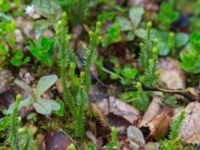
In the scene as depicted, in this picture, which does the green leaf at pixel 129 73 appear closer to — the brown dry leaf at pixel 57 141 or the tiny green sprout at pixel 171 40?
the tiny green sprout at pixel 171 40

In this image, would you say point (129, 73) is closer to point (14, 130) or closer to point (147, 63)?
point (147, 63)

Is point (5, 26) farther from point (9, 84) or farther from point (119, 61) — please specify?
point (119, 61)

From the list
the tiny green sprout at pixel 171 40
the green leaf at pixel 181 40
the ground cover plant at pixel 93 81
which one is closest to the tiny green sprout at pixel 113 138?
the ground cover plant at pixel 93 81

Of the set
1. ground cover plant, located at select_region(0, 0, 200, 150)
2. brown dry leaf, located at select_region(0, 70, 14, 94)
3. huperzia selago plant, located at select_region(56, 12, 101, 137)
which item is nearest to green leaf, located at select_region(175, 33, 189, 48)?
ground cover plant, located at select_region(0, 0, 200, 150)

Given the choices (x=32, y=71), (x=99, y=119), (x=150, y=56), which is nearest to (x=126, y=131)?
(x=99, y=119)

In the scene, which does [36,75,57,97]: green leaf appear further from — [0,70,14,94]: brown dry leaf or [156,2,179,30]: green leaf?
[156,2,179,30]: green leaf

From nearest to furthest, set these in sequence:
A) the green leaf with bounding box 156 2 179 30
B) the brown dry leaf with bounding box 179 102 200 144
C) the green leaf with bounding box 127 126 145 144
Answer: the green leaf with bounding box 127 126 145 144 → the brown dry leaf with bounding box 179 102 200 144 → the green leaf with bounding box 156 2 179 30
